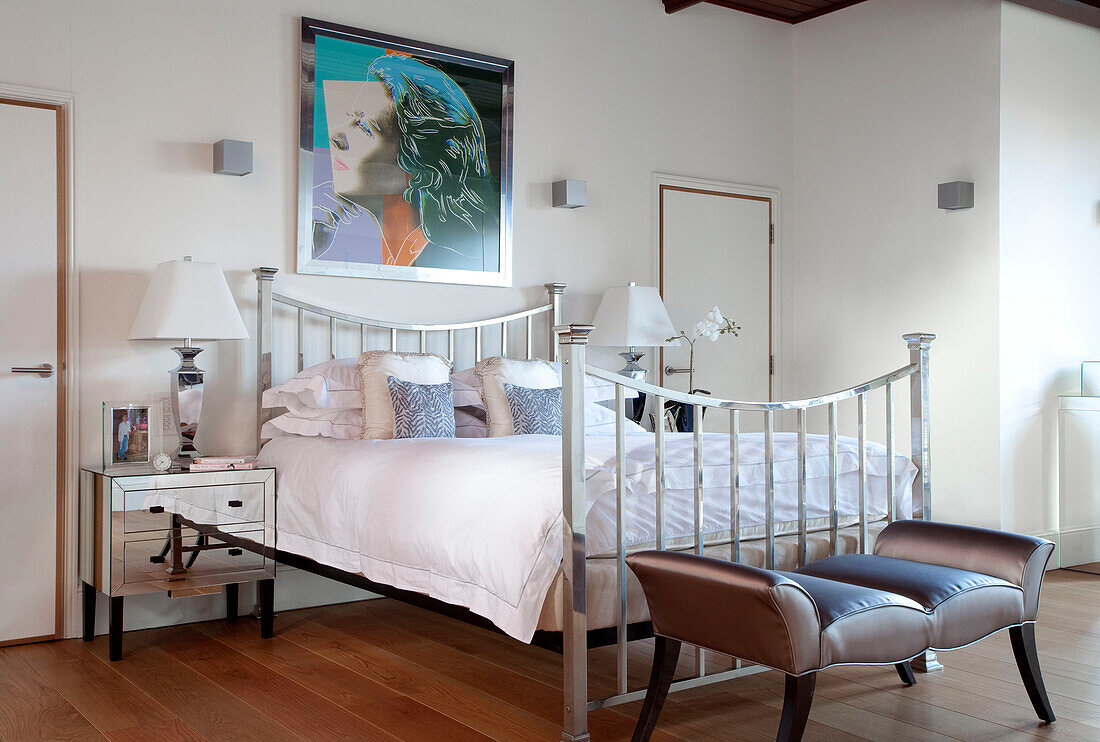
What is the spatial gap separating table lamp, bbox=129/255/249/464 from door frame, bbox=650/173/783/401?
7.79 feet

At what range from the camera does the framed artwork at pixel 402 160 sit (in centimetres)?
425

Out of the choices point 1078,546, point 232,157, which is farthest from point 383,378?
point 1078,546

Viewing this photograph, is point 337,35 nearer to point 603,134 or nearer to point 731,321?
point 603,134

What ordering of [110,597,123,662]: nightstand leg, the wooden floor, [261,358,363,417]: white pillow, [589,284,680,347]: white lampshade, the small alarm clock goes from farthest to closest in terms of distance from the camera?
[589,284,680,347]: white lampshade
[261,358,363,417]: white pillow
the small alarm clock
[110,597,123,662]: nightstand leg
the wooden floor

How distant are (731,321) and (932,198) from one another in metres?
1.21

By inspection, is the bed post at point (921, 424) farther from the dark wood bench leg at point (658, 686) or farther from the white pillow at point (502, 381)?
the white pillow at point (502, 381)

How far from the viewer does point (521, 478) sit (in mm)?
2646

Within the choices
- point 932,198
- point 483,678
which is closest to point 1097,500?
point 932,198

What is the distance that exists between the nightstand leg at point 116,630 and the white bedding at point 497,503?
0.60 metres

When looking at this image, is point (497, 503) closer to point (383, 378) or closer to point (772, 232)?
point (383, 378)

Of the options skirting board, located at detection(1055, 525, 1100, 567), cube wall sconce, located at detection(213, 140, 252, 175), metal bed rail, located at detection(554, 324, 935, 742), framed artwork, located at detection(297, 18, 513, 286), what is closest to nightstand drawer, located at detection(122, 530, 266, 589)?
framed artwork, located at detection(297, 18, 513, 286)

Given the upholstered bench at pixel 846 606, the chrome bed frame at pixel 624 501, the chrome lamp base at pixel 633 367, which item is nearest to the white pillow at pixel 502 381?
the chrome lamp base at pixel 633 367

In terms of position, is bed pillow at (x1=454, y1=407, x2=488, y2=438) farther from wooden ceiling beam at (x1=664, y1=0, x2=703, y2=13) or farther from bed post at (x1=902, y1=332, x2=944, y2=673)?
wooden ceiling beam at (x1=664, y1=0, x2=703, y2=13)

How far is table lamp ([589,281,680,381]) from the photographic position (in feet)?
15.6
